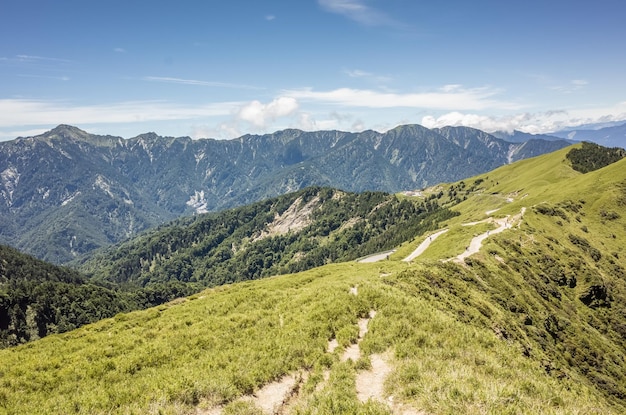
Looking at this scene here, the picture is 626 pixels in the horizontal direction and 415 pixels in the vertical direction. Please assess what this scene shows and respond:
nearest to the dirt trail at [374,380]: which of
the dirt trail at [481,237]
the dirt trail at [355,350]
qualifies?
the dirt trail at [355,350]

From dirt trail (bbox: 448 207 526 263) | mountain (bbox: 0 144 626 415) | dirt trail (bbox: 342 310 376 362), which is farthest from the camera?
dirt trail (bbox: 448 207 526 263)

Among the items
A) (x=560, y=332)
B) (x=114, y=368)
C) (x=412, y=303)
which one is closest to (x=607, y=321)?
(x=560, y=332)

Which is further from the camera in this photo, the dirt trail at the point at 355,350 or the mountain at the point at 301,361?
the dirt trail at the point at 355,350

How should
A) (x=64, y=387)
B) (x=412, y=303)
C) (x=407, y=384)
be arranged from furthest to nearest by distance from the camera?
(x=412, y=303) → (x=64, y=387) → (x=407, y=384)

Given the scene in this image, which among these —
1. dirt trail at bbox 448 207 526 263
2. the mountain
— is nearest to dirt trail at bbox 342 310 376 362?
the mountain

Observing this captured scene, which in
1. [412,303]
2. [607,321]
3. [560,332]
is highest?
[412,303]

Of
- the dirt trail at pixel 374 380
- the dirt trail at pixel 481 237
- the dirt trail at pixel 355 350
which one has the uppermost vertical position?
the dirt trail at pixel 374 380

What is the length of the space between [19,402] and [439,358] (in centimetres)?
2004

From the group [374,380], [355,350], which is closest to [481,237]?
[355,350]

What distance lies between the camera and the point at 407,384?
1519cm

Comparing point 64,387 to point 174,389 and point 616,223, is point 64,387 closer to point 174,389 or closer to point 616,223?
point 174,389

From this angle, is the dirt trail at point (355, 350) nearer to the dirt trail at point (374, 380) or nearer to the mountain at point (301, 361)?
the mountain at point (301, 361)

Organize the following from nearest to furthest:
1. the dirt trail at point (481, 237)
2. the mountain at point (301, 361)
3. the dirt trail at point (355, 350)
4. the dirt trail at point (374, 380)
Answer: the mountain at point (301, 361) → the dirt trail at point (374, 380) → the dirt trail at point (355, 350) → the dirt trail at point (481, 237)

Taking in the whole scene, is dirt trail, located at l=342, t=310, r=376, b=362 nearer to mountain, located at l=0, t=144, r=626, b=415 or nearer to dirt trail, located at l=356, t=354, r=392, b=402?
mountain, located at l=0, t=144, r=626, b=415
